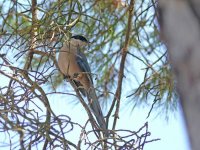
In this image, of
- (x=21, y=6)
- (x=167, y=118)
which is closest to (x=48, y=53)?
(x=21, y=6)

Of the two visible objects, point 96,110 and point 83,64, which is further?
point 83,64

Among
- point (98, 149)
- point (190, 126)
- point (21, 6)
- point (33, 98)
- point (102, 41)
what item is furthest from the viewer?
point (102, 41)

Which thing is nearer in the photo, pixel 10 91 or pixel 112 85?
pixel 10 91

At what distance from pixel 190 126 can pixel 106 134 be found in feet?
5.49

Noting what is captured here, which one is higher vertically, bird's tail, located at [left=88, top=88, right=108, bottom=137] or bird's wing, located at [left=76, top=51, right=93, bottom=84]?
bird's wing, located at [left=76, top=51, right=93, bottom=84]

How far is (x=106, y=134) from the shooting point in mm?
2182

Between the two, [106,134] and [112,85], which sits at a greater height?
[112,85]

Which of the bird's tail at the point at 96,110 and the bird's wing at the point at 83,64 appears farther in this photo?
the bird's wing at the point at 83,64

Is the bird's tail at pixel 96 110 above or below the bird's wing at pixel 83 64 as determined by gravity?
below

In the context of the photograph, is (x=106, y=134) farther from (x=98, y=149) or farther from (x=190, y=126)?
(x=190, y=126)

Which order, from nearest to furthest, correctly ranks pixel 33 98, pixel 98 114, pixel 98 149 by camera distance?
pixel 98 149 → pixel 33 98 → pixel 98 114

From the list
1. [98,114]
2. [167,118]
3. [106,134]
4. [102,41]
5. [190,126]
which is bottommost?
[190,126]

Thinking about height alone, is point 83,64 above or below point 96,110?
above

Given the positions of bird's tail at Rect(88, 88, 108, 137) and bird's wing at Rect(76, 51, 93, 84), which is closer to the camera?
bird's tail at Rect(88, 88, 108, 137)
